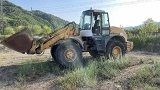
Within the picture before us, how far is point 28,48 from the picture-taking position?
34.4 ft

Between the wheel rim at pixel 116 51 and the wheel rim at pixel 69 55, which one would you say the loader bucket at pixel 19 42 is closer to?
the wheel rim at pixel 69 55

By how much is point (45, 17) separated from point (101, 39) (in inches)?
3541

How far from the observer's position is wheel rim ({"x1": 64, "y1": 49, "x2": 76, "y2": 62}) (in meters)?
10.7

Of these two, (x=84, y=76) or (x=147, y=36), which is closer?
(x=84, y=76)

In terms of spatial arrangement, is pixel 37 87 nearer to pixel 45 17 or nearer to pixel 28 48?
pixel 28 48

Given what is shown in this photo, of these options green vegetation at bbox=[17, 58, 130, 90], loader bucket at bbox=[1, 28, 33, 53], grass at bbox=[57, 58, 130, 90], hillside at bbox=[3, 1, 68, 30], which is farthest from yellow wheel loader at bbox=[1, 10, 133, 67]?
hillside at bbox=[3, 1, 68, 30]

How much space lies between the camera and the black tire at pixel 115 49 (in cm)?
1191

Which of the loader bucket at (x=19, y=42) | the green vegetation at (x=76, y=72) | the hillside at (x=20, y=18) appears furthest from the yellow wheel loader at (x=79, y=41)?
the hillside at (x=20, y=18)

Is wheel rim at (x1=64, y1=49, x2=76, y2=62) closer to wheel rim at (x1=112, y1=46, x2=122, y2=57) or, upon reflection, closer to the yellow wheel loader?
the yellow wheel loader

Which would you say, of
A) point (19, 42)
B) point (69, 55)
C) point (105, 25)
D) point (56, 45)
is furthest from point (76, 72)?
point (105, 25)

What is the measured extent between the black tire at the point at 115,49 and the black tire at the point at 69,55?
1.61 m

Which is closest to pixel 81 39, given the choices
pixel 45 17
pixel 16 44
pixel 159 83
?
pixel 16 44

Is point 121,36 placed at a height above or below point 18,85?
above

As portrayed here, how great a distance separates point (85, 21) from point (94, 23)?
1.38 feet
